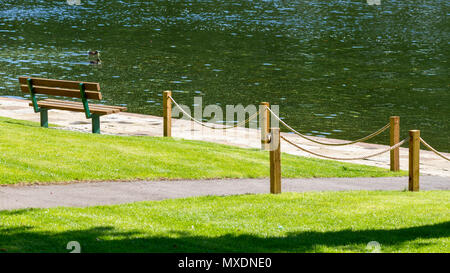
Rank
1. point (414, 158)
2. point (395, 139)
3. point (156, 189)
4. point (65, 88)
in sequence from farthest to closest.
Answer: point (65, 88) → point (395, 139) → point (414, 158) → point (156, 189)

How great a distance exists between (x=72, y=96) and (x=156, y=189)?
6709mm

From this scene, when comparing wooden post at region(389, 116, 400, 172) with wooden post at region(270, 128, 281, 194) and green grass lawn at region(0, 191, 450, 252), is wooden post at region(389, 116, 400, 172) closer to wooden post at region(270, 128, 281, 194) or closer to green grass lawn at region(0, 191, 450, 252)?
green grass lawn at region(0, 191, 450, 252)

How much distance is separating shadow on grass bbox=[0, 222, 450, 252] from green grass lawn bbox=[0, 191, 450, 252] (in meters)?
0.01

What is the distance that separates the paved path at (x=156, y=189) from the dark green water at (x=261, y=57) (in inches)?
368

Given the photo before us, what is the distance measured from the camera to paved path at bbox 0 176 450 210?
36.0ft

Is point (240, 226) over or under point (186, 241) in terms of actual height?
under

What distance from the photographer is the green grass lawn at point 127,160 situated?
13039mm

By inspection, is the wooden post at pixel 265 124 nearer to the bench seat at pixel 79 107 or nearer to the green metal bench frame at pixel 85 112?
the bench seat at pixel 79 107

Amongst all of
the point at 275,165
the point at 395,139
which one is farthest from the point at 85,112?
the point at 395,139

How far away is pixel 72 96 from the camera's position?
60.0ft

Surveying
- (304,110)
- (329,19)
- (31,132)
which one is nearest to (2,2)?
(329,19)

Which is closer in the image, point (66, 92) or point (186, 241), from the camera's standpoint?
point (186, 241)

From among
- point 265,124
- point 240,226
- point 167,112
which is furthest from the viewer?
point 167,112

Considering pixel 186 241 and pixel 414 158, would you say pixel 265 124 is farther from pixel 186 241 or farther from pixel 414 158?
pixel 186 241
